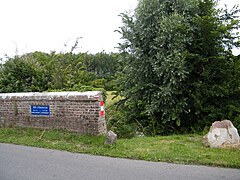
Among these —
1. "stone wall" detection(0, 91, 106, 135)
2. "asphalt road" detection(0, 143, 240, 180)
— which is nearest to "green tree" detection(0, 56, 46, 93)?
"stone wall" detection(0, 91, 106, 135)

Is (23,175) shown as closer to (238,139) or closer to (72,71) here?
(238,139)

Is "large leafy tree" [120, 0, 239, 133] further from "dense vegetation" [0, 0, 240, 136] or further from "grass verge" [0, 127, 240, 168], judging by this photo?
"grass verge" [0, 127, 240, 168]

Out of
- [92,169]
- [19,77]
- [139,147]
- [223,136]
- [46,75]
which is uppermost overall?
[46,75]

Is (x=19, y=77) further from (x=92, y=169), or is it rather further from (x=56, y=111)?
(x=92, y=169)

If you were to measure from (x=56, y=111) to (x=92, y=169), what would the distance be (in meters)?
3.39

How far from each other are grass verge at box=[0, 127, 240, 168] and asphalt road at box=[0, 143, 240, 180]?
0.25 m

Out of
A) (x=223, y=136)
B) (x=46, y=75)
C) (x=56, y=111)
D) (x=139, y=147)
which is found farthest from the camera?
(x=46, y=75)

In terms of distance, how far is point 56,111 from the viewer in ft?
25.3

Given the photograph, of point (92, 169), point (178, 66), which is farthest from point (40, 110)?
point (178, 66)

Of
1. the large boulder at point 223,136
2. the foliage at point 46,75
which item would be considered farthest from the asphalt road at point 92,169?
the foliage at point 46,75

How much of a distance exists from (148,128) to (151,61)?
99.1 inches

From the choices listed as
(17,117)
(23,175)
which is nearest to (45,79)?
(17,117)

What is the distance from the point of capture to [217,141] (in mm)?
5762

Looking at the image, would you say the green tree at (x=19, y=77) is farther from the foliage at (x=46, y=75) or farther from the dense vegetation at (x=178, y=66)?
the dense vegetation at (x=178, y=66)
